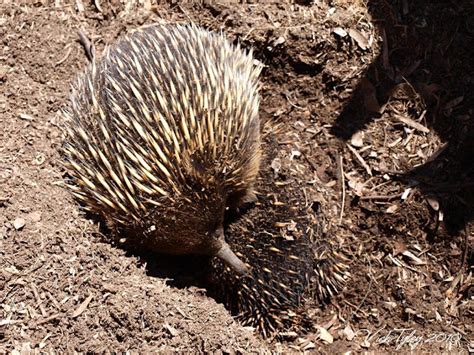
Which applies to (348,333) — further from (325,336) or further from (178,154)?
(178,154)

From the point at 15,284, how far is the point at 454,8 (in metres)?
4.11

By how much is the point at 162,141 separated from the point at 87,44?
179cm

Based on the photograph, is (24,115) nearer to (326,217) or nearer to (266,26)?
(266,26)

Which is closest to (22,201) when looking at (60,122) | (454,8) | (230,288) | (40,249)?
(40,249)

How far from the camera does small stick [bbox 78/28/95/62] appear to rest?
530cm

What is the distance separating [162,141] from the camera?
4.04 metres

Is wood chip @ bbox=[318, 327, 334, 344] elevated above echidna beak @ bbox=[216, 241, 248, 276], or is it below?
below

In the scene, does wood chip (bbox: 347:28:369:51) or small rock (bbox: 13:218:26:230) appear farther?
wood chip (bbox: 347:28:369:51)

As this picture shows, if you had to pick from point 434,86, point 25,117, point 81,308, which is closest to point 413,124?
point 434,86

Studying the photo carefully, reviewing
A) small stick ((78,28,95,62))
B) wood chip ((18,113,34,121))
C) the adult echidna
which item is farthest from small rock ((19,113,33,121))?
small stick ((78,28,95,62))

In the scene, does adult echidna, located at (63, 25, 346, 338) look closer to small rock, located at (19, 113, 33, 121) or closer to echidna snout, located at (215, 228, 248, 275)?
echidna snout, located at (215, 228, 248, 275)

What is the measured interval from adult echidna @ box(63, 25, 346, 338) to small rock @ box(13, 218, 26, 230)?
18.7 inches

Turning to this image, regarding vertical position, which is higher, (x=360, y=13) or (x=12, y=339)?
(x=360, y=13)

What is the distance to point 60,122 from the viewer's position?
16.0ft
